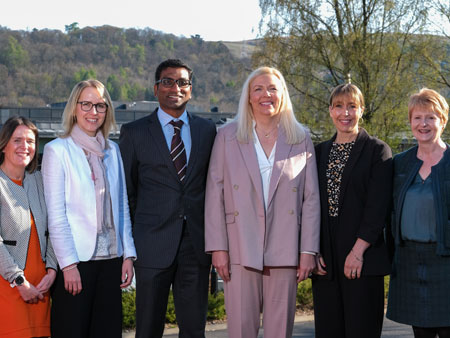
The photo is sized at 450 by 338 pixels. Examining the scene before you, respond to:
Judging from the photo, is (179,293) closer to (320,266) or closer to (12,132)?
(320,266)

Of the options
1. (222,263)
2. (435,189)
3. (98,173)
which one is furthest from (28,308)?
(435,189)

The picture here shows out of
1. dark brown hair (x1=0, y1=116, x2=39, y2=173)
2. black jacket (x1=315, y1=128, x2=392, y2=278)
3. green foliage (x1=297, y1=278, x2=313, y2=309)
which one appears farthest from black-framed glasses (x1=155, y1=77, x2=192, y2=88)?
green foliage (x1=297, y1=278, x2=313, y2=309)

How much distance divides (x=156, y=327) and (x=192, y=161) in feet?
4.13

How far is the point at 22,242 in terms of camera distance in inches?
164

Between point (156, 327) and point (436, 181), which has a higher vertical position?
point (436, 181)

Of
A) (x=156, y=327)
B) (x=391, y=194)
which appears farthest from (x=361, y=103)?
(x=156, y=327)

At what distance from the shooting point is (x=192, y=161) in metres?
4.77

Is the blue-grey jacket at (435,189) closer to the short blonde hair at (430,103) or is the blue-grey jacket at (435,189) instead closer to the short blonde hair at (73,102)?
the short blonde hair at (430,103)

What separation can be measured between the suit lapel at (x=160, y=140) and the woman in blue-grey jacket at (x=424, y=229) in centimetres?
166

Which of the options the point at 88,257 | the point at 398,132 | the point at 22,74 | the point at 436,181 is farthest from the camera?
the point at 22,74

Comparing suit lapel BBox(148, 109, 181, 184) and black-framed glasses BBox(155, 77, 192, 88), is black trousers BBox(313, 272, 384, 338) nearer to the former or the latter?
suit lapel BBox(148, 109, 181, 184)

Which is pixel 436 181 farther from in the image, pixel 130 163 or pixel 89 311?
pixel 89 311

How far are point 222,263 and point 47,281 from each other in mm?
1203

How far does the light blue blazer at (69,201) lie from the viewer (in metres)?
4.18
